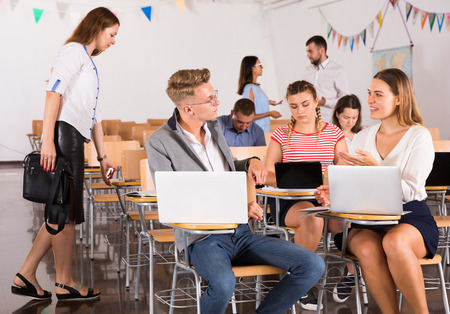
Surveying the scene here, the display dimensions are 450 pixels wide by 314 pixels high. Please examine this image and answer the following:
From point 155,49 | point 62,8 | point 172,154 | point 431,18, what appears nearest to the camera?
point 172,154

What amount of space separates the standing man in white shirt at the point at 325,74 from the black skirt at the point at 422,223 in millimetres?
3902

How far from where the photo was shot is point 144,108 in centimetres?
1328

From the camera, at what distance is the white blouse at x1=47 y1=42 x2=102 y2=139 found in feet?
10.3

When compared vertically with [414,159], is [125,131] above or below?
above

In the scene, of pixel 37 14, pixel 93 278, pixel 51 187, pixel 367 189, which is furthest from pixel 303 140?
pixel 37 14

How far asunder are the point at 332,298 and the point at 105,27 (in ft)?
6.53

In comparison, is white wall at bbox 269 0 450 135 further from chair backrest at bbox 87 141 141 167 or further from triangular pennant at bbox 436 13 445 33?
chair backrest at bbox 87 141 141 167

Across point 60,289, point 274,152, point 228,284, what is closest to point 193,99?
point 228,284

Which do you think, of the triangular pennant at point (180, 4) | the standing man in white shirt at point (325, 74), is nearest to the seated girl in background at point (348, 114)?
the standing man in white shirt at point (325, 74)

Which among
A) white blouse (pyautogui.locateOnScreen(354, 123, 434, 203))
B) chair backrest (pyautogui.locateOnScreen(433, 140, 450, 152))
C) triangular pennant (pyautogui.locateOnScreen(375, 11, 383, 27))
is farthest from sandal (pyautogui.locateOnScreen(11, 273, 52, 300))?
triangular pennant (pyautogui.locateOnScreen(375, 11, 383, 27))

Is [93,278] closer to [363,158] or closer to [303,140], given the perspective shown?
[303,140]

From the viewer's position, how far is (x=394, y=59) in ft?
30.4

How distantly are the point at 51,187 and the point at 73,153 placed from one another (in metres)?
0.22

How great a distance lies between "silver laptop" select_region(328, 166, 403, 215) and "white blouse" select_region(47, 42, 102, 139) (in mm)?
1579
